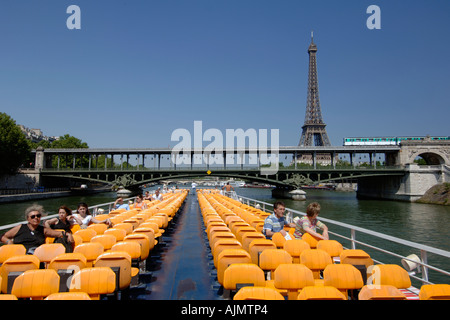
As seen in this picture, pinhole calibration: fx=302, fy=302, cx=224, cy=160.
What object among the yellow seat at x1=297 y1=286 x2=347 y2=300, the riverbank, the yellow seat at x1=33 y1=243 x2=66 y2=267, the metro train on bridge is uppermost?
the metro train on bridge

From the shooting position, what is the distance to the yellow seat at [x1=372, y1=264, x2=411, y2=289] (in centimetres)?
360

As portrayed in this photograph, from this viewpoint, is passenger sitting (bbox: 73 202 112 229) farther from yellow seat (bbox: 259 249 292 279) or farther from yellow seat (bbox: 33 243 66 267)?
yellow seat (bbox: 259 249 292 279)

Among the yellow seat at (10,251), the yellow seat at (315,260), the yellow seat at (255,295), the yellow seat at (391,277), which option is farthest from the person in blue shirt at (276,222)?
the yellow seat at (10,251)

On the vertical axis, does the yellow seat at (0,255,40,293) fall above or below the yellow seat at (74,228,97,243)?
above

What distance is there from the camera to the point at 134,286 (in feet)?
17.1

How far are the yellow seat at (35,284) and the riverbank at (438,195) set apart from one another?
165 ft

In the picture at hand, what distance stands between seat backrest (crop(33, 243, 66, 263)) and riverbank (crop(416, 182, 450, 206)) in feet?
163

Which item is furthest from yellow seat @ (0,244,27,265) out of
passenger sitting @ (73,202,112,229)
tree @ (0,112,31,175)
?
tree @ (0,112,31,175)

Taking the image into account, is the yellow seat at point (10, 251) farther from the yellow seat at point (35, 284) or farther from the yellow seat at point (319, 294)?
the yellow seat at point (319, 294)

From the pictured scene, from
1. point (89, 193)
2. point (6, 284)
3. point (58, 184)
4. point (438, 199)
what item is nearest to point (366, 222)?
point (438, 199)

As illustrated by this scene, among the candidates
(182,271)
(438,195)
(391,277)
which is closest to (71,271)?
(182,271)

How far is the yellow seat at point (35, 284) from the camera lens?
3.30m
